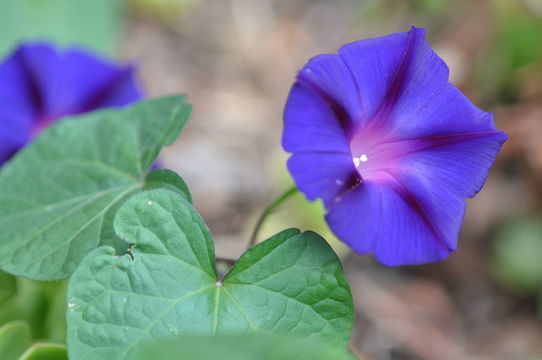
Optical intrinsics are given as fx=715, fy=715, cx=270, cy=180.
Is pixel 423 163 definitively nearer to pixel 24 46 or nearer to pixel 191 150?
pixel 24 46

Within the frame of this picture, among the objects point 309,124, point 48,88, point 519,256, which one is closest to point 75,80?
point 48,88

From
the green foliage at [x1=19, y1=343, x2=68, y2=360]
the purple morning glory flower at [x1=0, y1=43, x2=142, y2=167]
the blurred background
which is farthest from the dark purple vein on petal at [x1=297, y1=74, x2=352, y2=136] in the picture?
the blurred background

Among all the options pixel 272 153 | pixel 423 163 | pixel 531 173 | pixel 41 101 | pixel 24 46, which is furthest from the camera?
pixel 272 153

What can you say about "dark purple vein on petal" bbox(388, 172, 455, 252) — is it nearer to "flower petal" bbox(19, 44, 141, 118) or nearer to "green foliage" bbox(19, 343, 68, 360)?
"green foliage" bbox(19, 343, 68, 360)

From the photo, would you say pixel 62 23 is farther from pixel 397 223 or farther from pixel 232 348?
pixel 232 348

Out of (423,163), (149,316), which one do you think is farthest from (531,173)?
(149,316)

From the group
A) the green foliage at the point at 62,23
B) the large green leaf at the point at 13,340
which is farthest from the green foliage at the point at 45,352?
the green foliage at the point at 62,23
